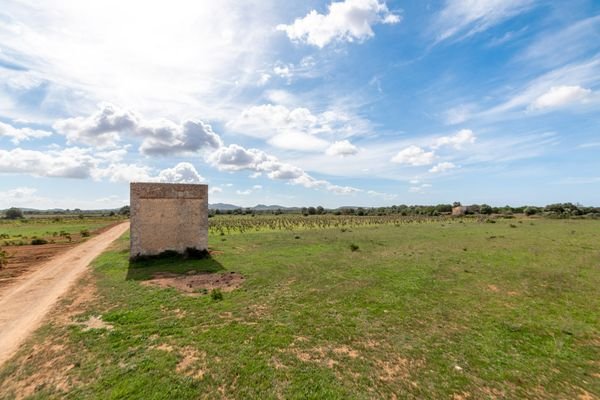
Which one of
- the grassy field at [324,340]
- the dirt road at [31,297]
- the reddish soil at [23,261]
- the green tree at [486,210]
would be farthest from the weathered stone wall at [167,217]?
the green tree at [486,210]

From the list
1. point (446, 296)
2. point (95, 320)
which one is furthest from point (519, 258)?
point (95, 320)

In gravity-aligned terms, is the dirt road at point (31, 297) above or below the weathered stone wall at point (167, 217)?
below

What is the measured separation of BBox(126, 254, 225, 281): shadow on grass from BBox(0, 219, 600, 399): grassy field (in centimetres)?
55

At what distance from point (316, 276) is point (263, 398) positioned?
355 inches

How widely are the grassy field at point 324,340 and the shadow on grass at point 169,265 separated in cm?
55

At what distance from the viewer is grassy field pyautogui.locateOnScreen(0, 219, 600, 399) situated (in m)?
5.82

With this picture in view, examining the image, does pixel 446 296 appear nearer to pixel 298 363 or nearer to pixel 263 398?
pixel 298 363

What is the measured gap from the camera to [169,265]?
16.4 meters

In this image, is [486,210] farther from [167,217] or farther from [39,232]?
[39,232]

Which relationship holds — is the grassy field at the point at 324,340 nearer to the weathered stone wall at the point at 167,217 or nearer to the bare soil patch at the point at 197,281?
the bare soil patch at the point at 197,281

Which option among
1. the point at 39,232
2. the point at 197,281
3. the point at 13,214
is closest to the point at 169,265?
the point at 197,281

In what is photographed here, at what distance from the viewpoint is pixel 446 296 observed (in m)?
11.5

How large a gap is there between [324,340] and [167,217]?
13.9 m

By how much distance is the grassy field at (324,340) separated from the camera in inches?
229
